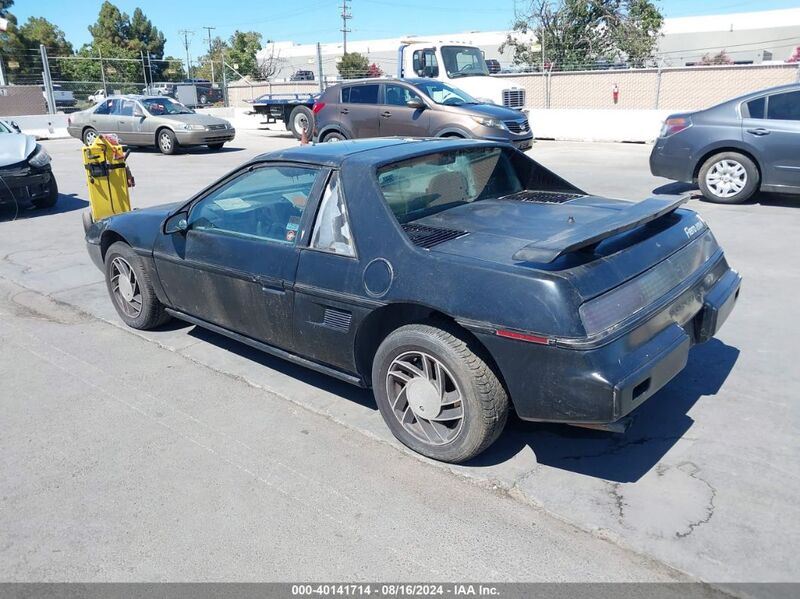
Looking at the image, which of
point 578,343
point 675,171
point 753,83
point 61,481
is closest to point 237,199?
point 61,481

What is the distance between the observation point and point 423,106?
13.6 metres

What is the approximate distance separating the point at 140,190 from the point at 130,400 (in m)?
8.81

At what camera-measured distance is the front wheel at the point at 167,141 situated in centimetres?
1780

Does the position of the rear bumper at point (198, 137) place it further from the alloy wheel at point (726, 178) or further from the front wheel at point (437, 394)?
the front wheel at point (437, 394)

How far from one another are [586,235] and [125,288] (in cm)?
382

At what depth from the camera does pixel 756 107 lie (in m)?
8.72

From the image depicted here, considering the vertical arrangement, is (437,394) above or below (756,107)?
below

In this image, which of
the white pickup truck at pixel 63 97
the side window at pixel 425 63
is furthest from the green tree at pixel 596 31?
the white pickup truck at pixel 63 97

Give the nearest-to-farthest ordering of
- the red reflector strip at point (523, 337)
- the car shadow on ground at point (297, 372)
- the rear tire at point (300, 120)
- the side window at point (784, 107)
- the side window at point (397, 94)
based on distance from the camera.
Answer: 1. the red reflector strip at point (523, 337)
2. the car shadow on ground at point (297, 372)
3. the side window at point (784, 107)
4. the side window at point (397, 94)
5. the rear tire at point (300, 120)

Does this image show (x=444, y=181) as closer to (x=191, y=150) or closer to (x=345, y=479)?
(x=345, y=479)

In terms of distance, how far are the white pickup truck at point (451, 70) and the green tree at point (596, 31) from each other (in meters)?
14.7

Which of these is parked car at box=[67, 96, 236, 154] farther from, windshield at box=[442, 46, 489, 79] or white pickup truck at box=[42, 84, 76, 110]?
white pickup truck at box=[42, 84, 76, 110]

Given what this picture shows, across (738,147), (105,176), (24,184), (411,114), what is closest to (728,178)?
(738,147)

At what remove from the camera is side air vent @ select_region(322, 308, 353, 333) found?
3623 mm
